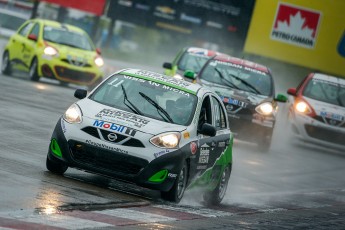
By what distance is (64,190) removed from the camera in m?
11.9

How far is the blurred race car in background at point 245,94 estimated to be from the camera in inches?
883

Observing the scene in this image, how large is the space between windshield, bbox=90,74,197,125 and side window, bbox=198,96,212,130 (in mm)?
179

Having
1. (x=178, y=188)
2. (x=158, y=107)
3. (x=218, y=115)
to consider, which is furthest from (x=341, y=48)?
(x=178, y=188)

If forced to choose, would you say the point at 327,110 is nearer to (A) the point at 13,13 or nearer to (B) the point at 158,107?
(B) the point at 158,107

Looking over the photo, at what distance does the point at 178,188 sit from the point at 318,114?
1378cm

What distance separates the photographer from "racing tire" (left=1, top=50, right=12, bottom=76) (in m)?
29.2

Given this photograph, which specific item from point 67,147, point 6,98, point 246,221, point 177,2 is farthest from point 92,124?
point 177,2

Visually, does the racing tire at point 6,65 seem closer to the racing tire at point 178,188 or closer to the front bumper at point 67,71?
the front bumper at point 67,71

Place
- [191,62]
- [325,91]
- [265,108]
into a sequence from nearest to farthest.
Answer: [265,108] < [325,91] < [191,62]

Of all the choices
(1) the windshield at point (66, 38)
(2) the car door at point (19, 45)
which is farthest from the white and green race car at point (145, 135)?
(1) the windshield at point (66, 38)

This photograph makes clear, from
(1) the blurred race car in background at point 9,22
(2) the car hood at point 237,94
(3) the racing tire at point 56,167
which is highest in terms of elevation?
(3) the racing tire at point 56,167

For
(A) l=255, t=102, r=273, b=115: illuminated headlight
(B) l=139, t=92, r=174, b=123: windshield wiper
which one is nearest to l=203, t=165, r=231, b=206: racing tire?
(B) l=139, t=92, r=174, b=123: windshield wiper

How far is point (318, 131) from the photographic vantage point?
26.2 meters

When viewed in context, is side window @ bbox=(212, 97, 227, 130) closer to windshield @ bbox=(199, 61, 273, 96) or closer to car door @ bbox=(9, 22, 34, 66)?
windshield @ bbox=(199, 61, 273, 96)
